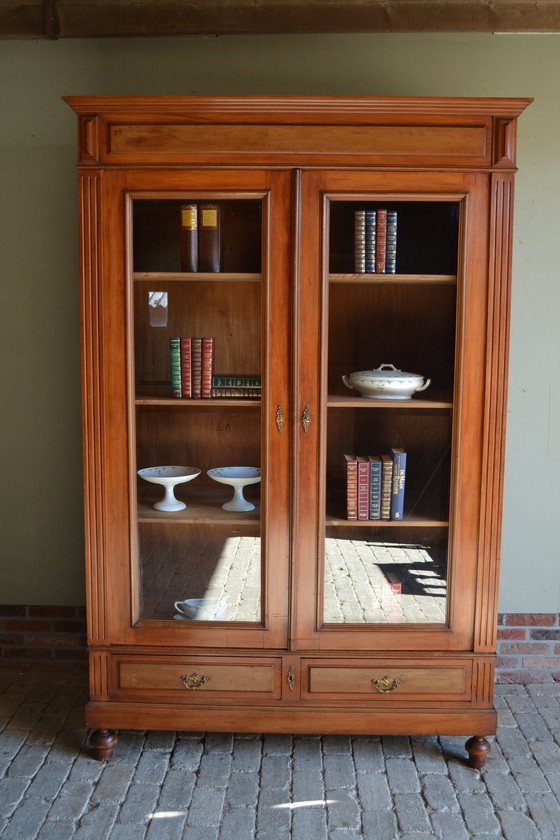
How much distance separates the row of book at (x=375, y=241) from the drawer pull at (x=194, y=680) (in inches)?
54.4

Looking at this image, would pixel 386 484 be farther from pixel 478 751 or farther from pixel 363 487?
pixel 478 751

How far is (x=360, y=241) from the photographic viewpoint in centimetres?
221

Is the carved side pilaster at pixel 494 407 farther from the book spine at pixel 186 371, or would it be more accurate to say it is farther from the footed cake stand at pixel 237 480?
the book spine at pixel 186 371

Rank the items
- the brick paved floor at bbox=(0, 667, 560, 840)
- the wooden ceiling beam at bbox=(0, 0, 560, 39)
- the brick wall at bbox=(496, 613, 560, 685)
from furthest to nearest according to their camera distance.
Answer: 1. the brick wall at bbox=(496, 613, 560, 685)
2. the wooden ceiling beam at bbox=(0, 0, 560, 39)
3. the brick paved floor at bbox=(0, 667, 560, 840)

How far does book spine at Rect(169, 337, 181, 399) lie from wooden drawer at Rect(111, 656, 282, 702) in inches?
33.7

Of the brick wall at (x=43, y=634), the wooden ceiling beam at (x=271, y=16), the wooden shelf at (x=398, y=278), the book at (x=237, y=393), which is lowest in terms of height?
the brick wall at (x=43, y=634)

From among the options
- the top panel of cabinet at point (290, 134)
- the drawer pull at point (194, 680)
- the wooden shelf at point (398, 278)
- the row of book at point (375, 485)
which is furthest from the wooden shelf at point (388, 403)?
the drawer pull at point (194, 680)

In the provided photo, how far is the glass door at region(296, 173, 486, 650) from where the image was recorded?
2184 mm

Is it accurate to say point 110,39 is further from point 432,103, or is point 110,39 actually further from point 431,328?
point 431,328

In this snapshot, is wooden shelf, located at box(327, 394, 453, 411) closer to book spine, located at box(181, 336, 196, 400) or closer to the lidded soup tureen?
the lidded soup tureen

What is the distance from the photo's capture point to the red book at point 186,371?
2299 mm

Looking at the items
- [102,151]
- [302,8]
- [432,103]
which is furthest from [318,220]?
[302,8]

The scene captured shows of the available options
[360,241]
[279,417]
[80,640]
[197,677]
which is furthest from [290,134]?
[80,640]

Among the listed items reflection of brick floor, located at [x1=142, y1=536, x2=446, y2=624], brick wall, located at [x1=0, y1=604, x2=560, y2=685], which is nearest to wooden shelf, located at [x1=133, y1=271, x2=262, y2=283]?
reflection of brick floor, located at [x1=142, y1=536, x2=446, y2=624]
